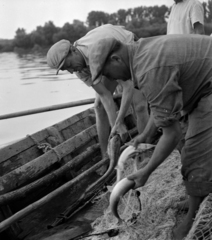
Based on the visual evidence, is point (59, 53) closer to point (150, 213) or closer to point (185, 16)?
point (150, 213)

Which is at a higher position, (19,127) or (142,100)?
(142,100)

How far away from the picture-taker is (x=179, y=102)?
2.39 metres

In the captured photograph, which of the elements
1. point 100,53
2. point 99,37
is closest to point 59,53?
point 99,37

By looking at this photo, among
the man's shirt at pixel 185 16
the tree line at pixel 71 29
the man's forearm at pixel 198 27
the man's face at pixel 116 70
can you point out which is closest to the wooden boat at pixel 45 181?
the man's face at pixel 116 70

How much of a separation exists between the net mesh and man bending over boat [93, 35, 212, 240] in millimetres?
228

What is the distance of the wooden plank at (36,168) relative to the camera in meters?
4.18

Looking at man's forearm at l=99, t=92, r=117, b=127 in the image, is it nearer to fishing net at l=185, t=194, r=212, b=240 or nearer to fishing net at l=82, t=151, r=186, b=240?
fishing net at l=82, t=151, r=186, b=240

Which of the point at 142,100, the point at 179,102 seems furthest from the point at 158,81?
the point at 142,100

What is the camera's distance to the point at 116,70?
8.13 feet

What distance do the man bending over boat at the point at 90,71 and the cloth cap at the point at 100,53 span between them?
1.18 meters

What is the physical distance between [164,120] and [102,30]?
2388mm

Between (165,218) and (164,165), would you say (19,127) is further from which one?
(165,218)

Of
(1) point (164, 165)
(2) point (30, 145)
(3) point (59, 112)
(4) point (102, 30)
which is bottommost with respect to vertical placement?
(3) point (59, 112)

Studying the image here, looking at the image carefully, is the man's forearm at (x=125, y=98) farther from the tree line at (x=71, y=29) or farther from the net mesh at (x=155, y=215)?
the tree line at (x=71, y=29)
